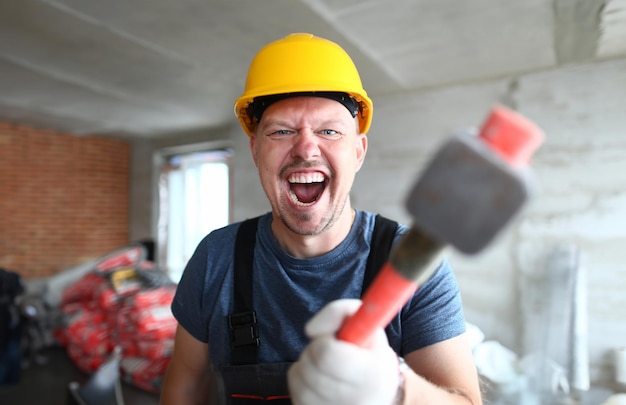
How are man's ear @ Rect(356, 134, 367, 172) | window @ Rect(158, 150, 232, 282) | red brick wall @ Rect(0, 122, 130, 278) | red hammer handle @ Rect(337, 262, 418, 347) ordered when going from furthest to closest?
window @ Rect(158, 150, 232, 282) < red brick wall @ Rect(0, 122, 130, 278) < man's ear @ Rect(356, 134, 367, 172) < red hammer handle @ Rect(337, 262, 418, 347)

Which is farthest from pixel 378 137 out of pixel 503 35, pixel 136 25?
pixel 136 25

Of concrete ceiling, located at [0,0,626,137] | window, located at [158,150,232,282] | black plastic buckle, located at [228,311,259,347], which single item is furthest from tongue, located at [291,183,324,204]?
window, located at [158,150,232,282]

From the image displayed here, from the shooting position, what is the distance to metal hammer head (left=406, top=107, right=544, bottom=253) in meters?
0.38

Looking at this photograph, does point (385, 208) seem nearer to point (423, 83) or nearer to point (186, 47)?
point (423, 83)

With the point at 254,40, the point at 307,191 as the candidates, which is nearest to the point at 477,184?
the point at 307,191

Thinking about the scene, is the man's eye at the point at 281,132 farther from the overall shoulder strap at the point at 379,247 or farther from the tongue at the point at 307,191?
the overall shoulder strap at the point at 379,247

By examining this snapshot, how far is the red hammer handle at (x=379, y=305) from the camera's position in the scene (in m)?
0.49

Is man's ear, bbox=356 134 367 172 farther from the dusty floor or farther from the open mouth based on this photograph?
the dusty floor

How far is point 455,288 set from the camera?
1.06 meters

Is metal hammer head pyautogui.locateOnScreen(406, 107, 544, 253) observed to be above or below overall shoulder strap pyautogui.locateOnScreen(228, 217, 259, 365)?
above

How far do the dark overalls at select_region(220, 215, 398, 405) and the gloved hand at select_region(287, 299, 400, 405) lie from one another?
0.48m

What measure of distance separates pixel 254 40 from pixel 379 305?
2991 millimetres

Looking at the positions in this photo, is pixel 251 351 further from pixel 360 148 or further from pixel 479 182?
pixel 479 182

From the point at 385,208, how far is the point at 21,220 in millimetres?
5312
